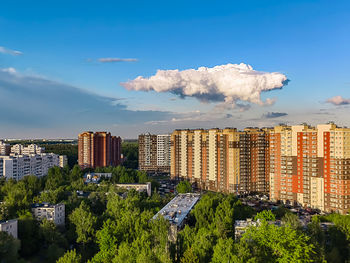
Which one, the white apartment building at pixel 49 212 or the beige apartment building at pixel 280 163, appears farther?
the beige apartment building at pixel 280 163

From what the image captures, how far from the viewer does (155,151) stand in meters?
57.1

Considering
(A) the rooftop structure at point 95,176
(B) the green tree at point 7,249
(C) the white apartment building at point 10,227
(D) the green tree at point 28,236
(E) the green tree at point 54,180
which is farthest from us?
(A) the rooftop structure at point 95,176

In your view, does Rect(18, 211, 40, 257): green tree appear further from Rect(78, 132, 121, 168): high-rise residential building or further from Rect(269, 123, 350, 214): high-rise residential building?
Rect(78, 132, 121, 168): high-rise residential building

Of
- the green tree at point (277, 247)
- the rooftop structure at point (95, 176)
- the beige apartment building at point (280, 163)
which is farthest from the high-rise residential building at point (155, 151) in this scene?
the green tree at point (277, 247)

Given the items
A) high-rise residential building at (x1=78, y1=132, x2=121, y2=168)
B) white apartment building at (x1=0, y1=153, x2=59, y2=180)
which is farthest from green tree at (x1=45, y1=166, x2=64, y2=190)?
high-rise residential building at (x1=78, y1=132, x2=121, y2=168)

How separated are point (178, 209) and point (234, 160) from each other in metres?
13.5

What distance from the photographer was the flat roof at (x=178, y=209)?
19438mm

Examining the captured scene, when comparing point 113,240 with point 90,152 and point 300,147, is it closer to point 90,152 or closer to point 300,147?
point 300,147

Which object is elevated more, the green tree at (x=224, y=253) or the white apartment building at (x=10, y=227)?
the green tree at (x=224, y=253)

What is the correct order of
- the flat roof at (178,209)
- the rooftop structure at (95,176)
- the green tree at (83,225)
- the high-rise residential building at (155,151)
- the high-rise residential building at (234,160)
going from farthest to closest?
the high-rise residential building at (155,151) < the rooftop structure at (95,176) < the high-rise residential building at (234,160) < the flat roof at (178,209) < the green tree at (83,225)

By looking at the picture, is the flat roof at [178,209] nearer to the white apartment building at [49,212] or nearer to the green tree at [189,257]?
the green tree at [189,257]

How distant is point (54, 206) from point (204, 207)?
32.3 feet

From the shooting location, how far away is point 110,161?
5412 cm

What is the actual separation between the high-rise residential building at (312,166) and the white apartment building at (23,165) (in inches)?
1194
